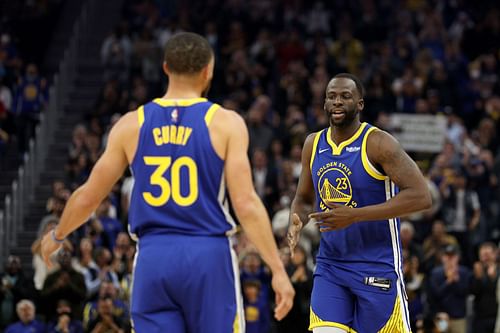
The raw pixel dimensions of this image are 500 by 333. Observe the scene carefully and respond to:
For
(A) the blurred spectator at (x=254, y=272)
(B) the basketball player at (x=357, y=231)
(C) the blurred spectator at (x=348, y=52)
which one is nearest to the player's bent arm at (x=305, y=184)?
(B) the basketball player at (x=357, y=231)

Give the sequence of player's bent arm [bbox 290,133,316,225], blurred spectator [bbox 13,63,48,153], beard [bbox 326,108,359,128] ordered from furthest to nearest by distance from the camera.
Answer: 1. blurred spectator [bbox 13,63,48,153]
2. player's bent arm [bbox 290,133,316,225]
3. beard [bbox 326,108,359,128]

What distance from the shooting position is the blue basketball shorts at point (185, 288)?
638cm

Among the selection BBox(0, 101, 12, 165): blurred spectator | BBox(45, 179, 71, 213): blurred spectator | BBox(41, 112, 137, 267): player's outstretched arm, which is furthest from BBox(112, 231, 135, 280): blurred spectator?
BBox(41, 112, 137, 267): player's outstretched arm

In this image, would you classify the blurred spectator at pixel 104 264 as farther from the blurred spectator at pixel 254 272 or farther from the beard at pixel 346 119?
the beard at pixel 346 119

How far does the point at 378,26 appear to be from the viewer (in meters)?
26.0

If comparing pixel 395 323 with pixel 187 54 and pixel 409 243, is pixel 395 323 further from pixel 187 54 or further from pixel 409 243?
pixel 409 243

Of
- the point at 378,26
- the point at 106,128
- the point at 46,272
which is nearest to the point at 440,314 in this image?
the point at 46,272

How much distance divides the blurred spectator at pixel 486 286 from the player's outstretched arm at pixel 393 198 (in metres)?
8.52

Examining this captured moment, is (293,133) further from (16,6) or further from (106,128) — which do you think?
(16,6)

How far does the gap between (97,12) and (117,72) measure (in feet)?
12.0

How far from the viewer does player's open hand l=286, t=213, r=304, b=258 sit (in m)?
8.10

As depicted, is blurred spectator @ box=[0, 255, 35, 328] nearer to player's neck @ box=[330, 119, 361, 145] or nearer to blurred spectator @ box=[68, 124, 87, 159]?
blurred spectator @ box=[68, 124, 87, 159]

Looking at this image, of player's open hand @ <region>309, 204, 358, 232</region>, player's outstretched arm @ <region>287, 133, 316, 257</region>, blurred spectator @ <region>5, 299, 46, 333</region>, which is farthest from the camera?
blurred spectator @ <region>5, 299, 46, 333</region>

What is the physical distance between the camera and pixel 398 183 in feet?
26.9
